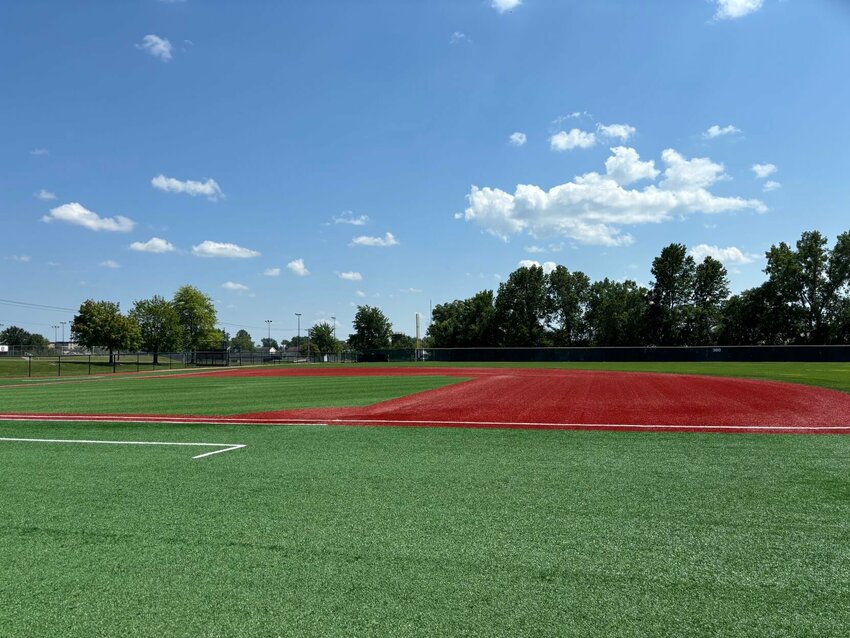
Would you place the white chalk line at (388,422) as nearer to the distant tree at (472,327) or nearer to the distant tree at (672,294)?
the distant tree at (672,294)

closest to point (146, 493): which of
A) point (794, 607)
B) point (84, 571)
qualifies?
point (84, 571)

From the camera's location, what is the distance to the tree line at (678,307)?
216ft

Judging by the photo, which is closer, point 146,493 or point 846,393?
point 146,493

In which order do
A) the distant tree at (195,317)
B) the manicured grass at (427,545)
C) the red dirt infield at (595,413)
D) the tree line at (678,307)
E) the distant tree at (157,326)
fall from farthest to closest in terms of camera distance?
the distant tree at (195,317)
the distant tree at (157,326)
the tree line at (678,307)
the red dirt infield at (595,413)
the manicured grass at (427,545)

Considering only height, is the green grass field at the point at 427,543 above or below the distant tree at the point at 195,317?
below

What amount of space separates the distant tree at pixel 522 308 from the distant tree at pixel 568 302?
1.46 m

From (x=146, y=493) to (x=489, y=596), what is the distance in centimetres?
381

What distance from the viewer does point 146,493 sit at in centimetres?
519

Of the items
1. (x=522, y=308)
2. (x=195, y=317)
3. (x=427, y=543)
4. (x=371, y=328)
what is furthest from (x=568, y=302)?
(x=427, y=543)

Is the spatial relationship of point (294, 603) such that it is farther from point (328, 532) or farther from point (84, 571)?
point (84, 571)

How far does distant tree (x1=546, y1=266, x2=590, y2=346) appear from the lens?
8494cm

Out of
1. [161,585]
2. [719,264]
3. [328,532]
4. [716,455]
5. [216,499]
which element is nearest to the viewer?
[161,585]

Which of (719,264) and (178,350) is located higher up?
(719,264)

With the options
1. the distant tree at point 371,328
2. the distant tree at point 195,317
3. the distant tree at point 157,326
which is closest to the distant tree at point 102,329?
the distant tree at point 157,326
